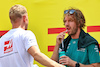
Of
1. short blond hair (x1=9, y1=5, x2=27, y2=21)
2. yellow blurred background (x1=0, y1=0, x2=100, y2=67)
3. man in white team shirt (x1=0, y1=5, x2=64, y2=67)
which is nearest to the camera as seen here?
man in white team shirt (x1=0, y1=5, x2=64, y2=67)

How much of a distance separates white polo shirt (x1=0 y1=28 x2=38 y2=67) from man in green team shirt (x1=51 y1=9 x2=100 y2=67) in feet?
1.39

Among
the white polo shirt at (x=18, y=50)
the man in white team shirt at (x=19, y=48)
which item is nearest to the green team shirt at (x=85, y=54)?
the man in white team shirt at (x=19, y=48)

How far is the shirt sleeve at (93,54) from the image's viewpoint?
194cm

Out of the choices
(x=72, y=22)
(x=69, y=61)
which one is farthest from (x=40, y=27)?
(x=69, y=61)

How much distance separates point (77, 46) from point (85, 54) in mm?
154

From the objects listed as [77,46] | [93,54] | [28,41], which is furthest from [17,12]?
[93,54]

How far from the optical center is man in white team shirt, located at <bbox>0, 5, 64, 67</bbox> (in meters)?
1.76

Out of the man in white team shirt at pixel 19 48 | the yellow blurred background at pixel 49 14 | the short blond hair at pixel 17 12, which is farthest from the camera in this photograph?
the yellow blurred background at pixel 49 14

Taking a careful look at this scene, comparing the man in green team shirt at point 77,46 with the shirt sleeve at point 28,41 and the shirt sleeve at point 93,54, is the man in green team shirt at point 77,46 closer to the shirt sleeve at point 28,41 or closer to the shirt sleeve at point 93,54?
the shirt sleeve at point 93,54

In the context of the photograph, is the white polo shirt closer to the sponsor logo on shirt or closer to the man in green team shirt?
the sponsor logo on shirt

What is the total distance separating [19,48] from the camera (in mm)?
1809

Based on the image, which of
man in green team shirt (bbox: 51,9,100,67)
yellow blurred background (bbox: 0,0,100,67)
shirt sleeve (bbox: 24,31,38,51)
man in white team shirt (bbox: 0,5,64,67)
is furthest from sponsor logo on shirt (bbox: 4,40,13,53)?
yellow blurred background (bbox: 0,0,100,67)

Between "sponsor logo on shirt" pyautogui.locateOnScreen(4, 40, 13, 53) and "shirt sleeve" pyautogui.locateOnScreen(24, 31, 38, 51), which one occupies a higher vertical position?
"shirt sleeve" pyautogui.locateOnScreen(24, 31, 38, 51)

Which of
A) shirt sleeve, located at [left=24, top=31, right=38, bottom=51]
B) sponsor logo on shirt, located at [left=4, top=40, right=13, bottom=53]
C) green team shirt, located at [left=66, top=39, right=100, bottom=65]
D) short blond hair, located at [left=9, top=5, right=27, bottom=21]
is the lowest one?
green team shirt, located at [left=66, top=39, right=100, bottom=65]
